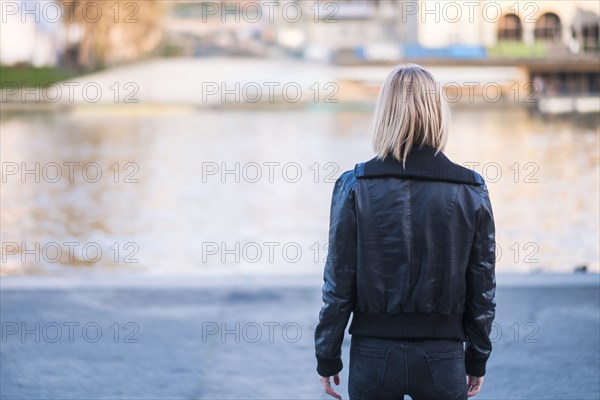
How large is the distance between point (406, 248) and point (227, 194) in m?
13.0

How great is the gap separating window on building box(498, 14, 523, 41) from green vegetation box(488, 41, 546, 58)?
5643 mm

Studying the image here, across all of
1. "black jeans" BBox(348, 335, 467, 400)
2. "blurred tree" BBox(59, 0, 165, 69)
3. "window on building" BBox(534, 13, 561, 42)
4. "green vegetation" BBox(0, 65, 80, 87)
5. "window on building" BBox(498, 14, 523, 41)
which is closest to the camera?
"black jeans" BBox(348, 335, 467, 400)

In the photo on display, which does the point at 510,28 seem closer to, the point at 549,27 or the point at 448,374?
the point at 549,27

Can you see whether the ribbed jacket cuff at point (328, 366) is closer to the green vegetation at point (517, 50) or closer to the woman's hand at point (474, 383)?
the woman's hand at point (474, 383)

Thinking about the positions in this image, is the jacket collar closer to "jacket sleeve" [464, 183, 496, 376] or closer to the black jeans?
"jacket sleeve" [464, 183, 496, 376]

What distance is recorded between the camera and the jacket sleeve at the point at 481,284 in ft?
10.6

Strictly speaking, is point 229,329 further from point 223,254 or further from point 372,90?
point 372,90

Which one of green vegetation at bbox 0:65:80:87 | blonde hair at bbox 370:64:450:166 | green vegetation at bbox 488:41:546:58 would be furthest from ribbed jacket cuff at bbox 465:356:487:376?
green vegetation at bbox 488:41:546:58

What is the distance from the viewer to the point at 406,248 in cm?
316

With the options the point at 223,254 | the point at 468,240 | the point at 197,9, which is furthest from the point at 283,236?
the point at 197,9

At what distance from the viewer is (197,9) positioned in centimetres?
14225

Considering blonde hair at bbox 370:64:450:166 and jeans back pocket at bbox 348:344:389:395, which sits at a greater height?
blonde hair at bbox 370:64:450:166

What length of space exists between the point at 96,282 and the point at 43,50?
61.1m

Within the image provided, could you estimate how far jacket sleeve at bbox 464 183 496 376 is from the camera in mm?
3219
